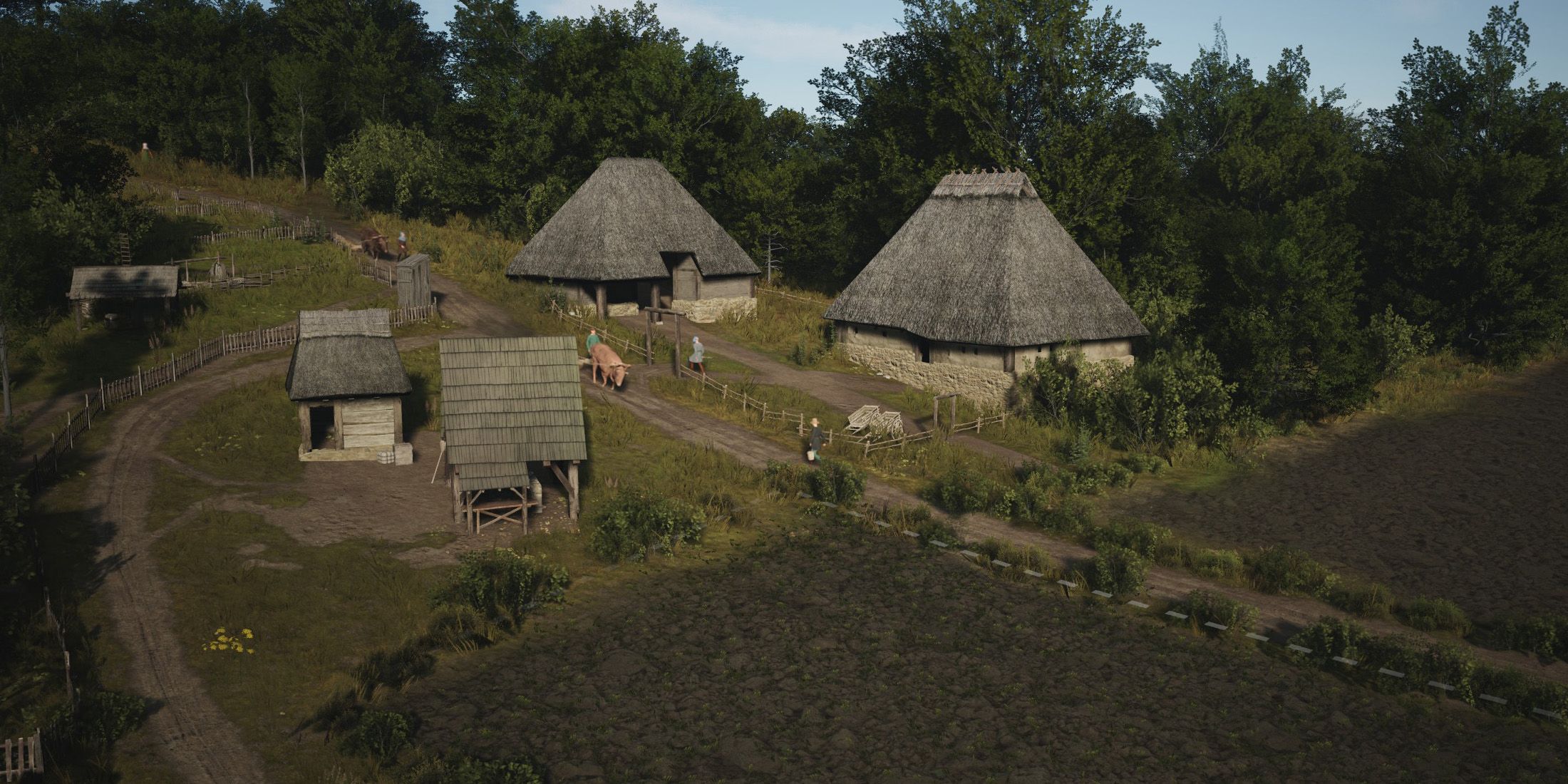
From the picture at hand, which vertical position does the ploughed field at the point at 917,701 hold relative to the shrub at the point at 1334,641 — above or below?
below

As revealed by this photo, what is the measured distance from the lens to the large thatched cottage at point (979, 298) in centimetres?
3506

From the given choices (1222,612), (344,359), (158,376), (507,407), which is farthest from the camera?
(158,376)

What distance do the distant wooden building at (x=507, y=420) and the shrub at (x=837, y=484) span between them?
5.79 metres

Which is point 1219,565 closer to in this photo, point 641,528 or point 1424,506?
point 1424,506

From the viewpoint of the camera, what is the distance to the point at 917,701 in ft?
60.0

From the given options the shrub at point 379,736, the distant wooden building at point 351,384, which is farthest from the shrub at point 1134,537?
the distant wooden building at point 351,384

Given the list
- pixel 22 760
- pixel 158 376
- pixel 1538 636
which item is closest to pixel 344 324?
pixel 158 376

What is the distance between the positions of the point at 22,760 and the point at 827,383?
2552 cm

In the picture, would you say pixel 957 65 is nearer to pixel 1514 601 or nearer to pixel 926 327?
pixel 926 327

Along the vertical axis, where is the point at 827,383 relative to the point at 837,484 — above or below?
above

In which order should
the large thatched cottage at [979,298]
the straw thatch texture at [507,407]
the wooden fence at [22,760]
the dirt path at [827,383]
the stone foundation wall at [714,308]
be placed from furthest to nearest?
the stone foundation wall at [714,308] < the large thatched cottage at [979,298] < the dirt path at [827,383] < the straw thatch texture at [507,407] < the wooden fence at [22,760]

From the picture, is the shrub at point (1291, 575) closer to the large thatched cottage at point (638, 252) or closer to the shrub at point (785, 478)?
the shrub at point (785, 478)

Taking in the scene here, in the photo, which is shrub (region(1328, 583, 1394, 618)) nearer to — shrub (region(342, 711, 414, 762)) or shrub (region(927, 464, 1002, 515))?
shrub (region(927, 464, 1002, 515))

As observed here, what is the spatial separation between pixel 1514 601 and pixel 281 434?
28074mm
